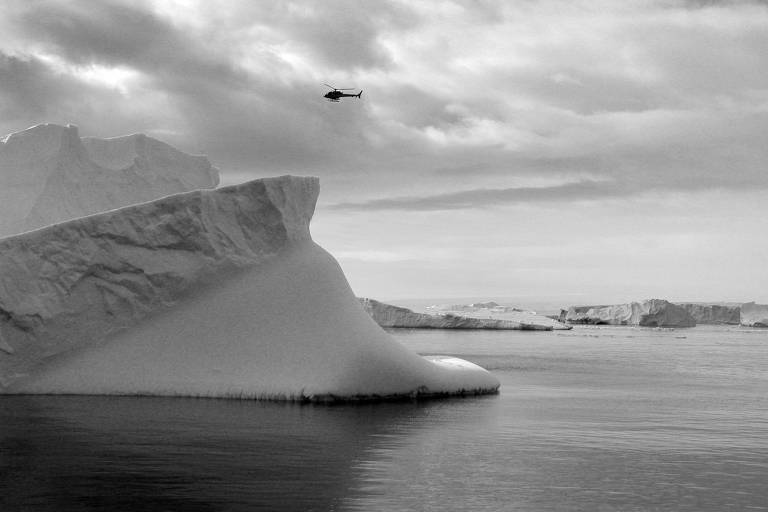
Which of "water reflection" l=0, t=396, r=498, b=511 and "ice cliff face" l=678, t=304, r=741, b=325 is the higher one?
"ice cliff face" l=678, t=304, r=741, b=325

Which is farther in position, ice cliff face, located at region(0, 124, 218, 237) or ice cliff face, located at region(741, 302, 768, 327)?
ice cliff face, located at region(741, 302, 768, 327)

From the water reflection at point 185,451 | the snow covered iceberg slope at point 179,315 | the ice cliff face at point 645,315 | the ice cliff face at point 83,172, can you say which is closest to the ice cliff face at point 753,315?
the ice cliff face at point 645,315

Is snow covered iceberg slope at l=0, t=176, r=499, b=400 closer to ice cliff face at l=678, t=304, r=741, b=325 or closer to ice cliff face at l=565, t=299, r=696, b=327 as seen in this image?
ice cliff face at l=565, t=299, r=696, b=327

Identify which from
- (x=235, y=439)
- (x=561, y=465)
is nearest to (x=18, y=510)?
(x=235, y=439)

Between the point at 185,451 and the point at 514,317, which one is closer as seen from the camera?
the point at 185,451

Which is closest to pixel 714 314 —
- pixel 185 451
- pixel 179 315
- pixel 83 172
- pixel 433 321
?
pixel 433 321

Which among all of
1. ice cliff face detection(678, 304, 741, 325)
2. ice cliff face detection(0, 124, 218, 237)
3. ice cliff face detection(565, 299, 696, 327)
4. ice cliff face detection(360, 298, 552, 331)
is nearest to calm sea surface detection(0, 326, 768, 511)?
ice cliff face detection(0, 124, 218, 237)

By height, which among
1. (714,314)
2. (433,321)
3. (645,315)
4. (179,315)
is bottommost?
(179,315)

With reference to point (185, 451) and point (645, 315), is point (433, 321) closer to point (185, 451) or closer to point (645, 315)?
point (645, 315)
